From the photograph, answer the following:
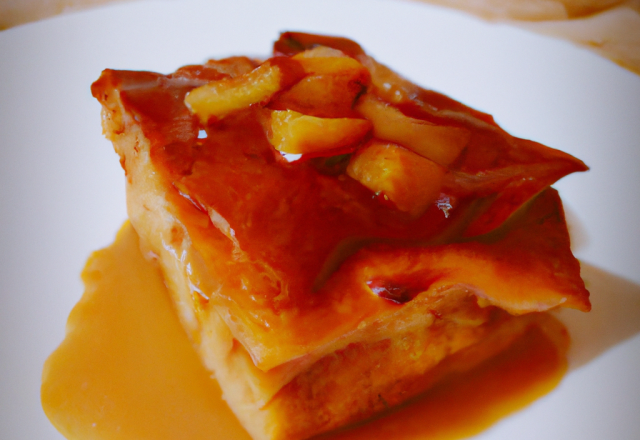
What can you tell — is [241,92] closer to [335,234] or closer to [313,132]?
[313,132]

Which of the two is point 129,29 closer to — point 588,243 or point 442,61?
point 442,61

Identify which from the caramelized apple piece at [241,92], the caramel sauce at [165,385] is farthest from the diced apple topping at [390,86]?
the caramel sauce at [165,385]

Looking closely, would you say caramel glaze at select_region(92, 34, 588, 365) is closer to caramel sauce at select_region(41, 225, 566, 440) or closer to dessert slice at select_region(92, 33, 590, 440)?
dessert slice at select_region(92, 33, 590, 440)

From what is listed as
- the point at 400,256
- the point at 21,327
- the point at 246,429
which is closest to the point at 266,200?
the point at 400,256

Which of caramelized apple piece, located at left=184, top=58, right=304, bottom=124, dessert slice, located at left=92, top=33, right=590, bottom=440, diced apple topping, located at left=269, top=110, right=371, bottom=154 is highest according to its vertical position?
caramelized apple piece, located at left=184, top=58, right=304, bottom=124

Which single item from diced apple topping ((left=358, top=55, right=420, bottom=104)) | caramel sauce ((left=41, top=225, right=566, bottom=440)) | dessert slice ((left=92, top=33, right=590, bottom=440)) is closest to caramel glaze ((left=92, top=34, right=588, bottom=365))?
dessert slice ((left=92, top=33, right=590, bottom=440))

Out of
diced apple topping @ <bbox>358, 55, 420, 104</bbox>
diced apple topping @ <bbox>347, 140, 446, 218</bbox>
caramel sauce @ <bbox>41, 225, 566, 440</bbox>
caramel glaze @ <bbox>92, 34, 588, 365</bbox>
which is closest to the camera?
caramel glaze @ <bbox>92, 34, 588, 365</bbox>
